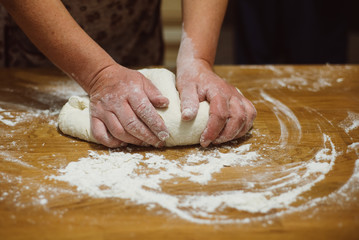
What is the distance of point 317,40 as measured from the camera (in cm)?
306

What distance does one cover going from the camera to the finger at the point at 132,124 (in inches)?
45.4

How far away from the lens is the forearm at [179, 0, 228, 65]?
4.72ft

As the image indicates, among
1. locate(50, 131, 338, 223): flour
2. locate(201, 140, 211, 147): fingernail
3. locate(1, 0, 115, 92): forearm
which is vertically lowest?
locate(50, 131, 338, 223): flour

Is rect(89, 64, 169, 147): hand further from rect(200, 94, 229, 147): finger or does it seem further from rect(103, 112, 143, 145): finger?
rect(200, 94, 229, 147): finger

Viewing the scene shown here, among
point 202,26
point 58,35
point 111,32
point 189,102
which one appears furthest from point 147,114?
→ point 111,32

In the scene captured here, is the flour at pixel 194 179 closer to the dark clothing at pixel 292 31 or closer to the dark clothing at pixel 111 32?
the dark clothing at pixel 111 32

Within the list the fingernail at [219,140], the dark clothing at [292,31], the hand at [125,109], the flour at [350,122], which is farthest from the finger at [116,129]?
the dark clothing at [292,31]

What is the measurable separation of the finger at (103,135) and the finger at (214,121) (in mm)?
278

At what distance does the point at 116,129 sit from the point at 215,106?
1.09 feet

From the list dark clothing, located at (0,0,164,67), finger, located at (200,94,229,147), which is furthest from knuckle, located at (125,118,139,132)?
dark clothing, located at (0,0,164,67)

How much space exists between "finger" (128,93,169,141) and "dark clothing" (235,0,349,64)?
7.45ft

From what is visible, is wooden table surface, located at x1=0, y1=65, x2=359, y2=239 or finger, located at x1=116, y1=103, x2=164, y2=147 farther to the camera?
finger, located at x1=116, y1=103, x2=164, y2=147

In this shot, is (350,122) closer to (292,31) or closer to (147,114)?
(147,114)

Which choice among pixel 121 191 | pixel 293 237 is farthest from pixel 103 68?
pixel 293 237
